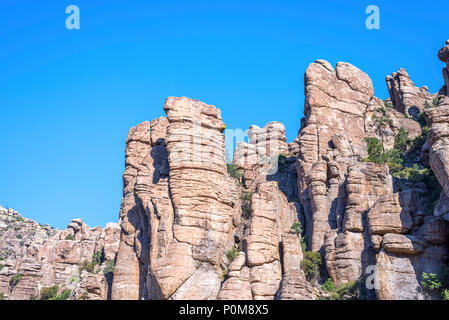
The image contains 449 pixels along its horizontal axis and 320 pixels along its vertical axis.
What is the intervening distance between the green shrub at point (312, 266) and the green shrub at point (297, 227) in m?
6.22

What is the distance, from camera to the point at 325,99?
3201 inches

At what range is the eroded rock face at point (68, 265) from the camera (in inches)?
2803

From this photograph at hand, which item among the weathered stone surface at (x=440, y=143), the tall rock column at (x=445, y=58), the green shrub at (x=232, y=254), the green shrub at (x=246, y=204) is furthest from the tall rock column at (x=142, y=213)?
the tall rock column at (x=445, y=58)

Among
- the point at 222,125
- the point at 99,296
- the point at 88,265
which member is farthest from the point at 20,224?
the point at 222,125

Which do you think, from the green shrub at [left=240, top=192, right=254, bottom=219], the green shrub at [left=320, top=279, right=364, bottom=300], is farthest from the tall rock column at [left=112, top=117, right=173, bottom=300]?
the green shrub at [left=320, top=279, right=364, bottom=300]

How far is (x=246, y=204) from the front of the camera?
70.8 m

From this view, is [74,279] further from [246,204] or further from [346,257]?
[346,257]

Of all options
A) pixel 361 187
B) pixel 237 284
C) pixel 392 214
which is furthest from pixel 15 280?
pixel 392 214

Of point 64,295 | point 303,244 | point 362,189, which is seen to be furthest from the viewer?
point 64,295

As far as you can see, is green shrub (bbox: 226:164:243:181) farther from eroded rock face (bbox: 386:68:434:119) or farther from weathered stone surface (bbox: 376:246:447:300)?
weathered stone surface (bbox: 376:246:447:300)

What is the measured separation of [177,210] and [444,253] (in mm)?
23386

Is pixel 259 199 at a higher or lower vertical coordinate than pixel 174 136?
lower

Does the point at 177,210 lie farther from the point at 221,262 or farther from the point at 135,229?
the point at 135,229

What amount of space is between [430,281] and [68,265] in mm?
55453
